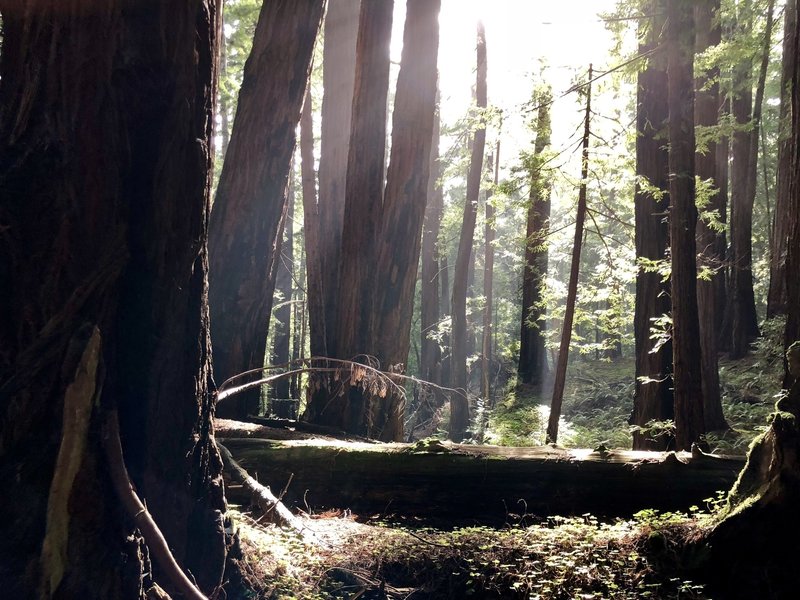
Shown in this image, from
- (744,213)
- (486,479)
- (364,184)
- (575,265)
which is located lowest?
(486,479)

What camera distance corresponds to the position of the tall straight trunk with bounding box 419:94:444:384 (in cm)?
2450

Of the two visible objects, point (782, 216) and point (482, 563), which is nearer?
point (482, 563)

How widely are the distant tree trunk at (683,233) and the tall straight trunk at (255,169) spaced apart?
431 cm

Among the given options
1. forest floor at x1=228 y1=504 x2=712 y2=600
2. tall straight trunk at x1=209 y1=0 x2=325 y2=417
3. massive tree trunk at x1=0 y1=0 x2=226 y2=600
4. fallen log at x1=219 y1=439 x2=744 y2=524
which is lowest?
forest floor at x1=228 y1=504 x2=712 y2=600

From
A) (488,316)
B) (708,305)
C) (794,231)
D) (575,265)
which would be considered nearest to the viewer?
(794,231)

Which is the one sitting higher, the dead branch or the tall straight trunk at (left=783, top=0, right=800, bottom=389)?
the tall straight trunk at (left=783, top=0, right=800, bottom=389)

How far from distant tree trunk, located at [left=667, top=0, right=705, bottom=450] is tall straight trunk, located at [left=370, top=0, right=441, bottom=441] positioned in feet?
10.6

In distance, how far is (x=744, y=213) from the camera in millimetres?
16062

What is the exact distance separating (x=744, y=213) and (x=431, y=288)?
39.5 ft

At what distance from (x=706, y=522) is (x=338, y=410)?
510cm

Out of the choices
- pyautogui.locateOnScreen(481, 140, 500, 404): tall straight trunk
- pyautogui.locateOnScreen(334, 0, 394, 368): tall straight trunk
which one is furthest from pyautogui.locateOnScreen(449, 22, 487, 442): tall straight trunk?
pyautogui.locateOnScreen(334, 0, 394, 368): tall straight trunk

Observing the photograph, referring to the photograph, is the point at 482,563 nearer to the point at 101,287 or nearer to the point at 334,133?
the point at 101,287

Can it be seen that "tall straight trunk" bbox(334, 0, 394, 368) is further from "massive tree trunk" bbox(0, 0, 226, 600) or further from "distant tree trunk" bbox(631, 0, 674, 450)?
"massive tree trunk" bbox(0, 0, 226, 600)

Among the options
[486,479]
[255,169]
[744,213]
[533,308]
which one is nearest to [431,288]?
[533,308]
